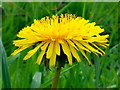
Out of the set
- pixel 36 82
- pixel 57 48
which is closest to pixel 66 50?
pixel 57 48

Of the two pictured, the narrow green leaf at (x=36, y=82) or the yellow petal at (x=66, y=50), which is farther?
the narrow green leaf at (x=36, y=82)

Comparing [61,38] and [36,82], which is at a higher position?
[61,38]

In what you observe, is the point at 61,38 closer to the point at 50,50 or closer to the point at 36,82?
the point at 50,50

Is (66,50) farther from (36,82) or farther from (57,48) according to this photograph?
(36,82)

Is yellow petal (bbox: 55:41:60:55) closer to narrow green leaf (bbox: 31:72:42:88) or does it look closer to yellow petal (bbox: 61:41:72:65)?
yellow petal (bbox: 61:41:72:65)

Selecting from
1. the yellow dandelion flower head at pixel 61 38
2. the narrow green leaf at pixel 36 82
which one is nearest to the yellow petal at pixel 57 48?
the yellow dandelion flower head at pixel 61 38

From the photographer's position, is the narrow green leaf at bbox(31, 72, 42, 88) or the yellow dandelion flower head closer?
the yellow dandelion flower head

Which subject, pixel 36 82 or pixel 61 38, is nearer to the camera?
pixel 61 38

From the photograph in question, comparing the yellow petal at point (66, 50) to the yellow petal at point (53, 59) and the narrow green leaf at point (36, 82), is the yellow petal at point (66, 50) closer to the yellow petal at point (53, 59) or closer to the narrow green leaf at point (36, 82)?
the yellow petal at point (53, 59)

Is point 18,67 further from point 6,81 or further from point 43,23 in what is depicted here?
point 43,23

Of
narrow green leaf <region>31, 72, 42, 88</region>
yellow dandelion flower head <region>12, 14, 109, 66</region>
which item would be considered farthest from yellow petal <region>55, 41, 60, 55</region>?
narrow green leaf <region>31, 72, 42, 88</region>

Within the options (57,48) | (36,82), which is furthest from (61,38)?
(36,82)

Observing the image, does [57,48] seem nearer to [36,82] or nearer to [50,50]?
[50,50]

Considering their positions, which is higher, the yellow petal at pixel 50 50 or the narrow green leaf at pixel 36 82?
the yellow petal at pixel 50 50
